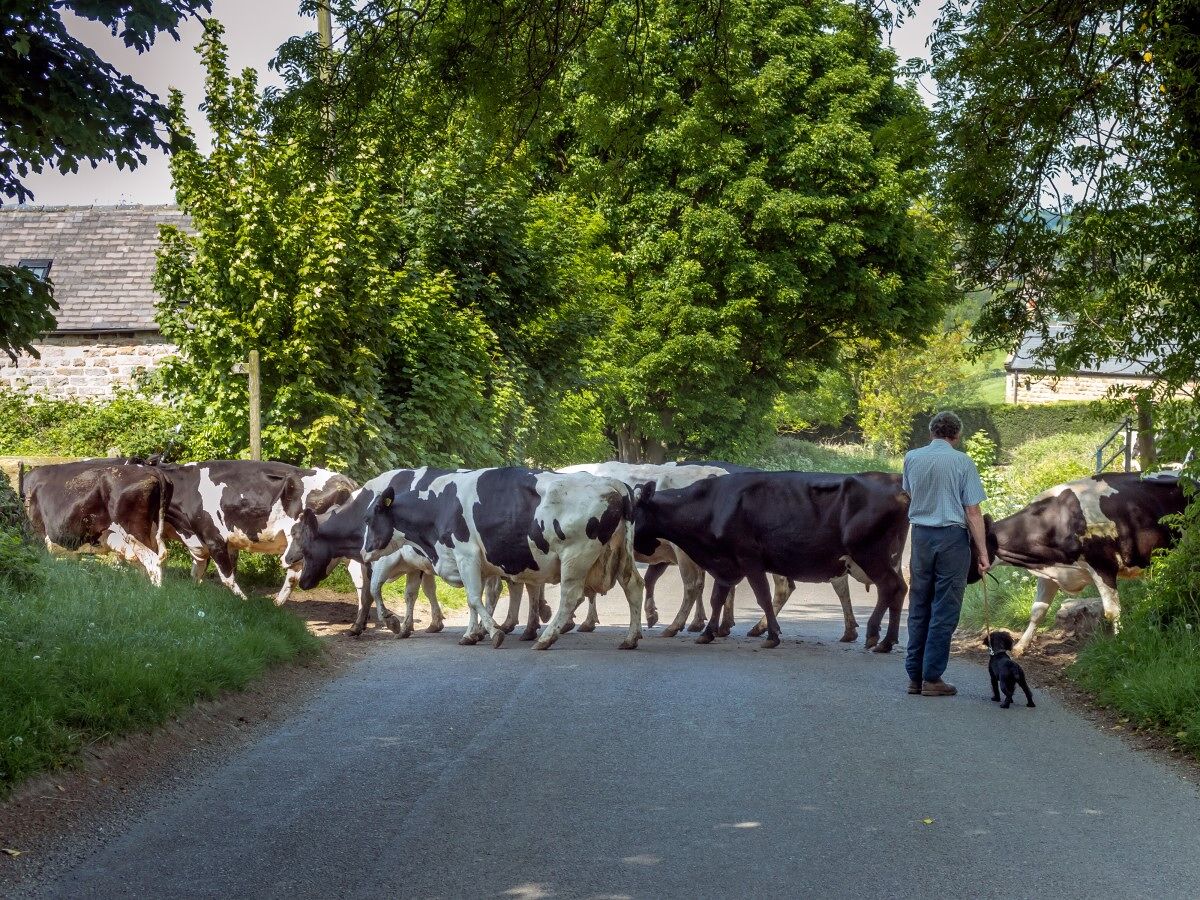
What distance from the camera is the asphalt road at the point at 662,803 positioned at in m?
5.92

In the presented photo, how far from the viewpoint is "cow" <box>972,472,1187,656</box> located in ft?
43.4

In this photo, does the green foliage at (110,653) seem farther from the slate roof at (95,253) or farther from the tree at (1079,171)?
the slate roof at (95,253)

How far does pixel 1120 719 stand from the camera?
967 cm

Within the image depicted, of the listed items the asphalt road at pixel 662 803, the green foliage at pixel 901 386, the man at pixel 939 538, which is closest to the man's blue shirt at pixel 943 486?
the man at pixel 939 538

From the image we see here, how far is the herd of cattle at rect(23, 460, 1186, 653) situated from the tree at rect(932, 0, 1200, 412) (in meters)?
1.89

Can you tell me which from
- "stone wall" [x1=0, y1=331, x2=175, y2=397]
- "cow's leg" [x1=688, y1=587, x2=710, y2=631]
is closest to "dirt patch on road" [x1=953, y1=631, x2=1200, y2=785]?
"cow's leg" [x1=688, y1=587, x2=710, y2=631]

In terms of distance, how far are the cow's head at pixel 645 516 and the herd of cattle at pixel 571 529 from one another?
0.02 meters

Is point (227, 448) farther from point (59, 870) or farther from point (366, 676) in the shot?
point (59, 870)

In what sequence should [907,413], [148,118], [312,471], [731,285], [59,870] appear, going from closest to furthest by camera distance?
[59,870], [148,118], [312,471], [731,285], [907,413]

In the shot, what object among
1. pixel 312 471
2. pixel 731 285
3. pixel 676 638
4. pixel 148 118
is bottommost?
pixel 676 638

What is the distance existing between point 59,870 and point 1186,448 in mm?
8354

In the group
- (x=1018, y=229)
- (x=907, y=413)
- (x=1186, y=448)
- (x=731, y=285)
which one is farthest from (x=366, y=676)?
(x=907, y=413)

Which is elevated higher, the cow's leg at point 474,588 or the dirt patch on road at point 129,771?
the cow's leg at point 474,588

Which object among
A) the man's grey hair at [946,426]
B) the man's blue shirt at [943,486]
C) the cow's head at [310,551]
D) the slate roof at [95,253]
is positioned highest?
the slate roof at [95,253]
